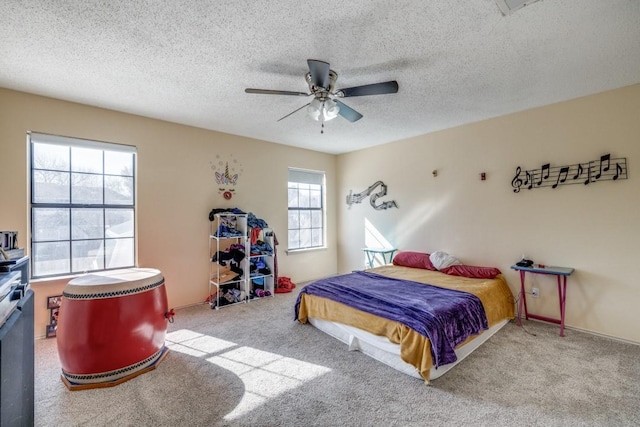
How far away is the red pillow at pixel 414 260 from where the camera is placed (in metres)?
4.16

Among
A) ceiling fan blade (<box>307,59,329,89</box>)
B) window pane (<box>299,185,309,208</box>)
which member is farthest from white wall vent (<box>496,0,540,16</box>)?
window pane (<box>299,185,309,208</box>)

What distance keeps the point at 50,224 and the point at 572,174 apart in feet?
19.1

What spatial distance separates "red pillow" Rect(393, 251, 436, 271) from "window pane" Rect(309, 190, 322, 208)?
197cm

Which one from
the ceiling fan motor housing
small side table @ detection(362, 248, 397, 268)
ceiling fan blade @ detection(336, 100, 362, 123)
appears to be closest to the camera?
the ceiling fan motor housing

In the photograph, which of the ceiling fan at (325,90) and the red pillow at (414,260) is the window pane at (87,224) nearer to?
the ceiling fan at (325,90)

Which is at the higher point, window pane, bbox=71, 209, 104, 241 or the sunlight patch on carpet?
window pane, bbox=71, 209, 104, 241

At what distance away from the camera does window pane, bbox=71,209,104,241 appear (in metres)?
3.25

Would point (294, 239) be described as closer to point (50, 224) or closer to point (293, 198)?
point (293, 198)

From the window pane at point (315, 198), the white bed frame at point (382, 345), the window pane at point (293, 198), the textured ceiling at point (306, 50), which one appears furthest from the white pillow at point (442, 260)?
the window pane at point (293, 198)

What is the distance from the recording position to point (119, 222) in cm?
353

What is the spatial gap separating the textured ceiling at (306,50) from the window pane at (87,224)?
4.13ft

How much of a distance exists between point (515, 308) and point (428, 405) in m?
2.26

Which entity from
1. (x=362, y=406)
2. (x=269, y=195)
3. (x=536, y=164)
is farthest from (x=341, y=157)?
(x=362, y=406)

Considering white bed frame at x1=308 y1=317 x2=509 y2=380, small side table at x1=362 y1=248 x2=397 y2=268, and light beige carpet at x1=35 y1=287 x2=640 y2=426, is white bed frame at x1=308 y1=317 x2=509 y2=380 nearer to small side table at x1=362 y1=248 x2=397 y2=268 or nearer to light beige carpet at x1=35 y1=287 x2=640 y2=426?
light beige carpet at x1=35 y1=287 x2=640 y2=426
